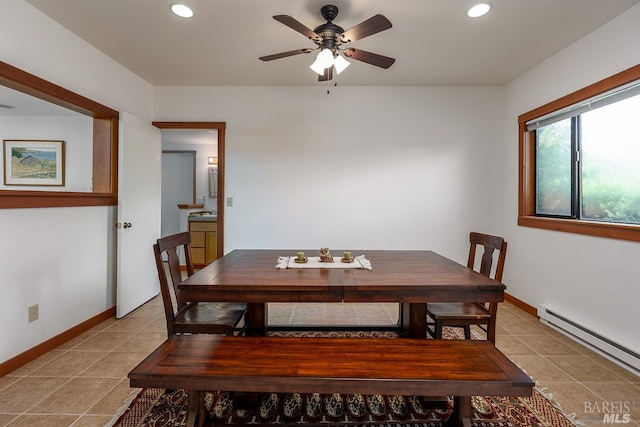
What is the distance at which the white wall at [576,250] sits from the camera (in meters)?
2.15


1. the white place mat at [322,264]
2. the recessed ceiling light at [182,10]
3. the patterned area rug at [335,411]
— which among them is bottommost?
the patterned area rug at [335,411]

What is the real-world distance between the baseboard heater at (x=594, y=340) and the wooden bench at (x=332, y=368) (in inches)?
59.1

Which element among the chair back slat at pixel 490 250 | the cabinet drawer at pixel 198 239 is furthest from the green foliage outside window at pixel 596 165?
the cabinet drawer at pixel 198 239

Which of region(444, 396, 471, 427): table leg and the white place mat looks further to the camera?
the white place mat

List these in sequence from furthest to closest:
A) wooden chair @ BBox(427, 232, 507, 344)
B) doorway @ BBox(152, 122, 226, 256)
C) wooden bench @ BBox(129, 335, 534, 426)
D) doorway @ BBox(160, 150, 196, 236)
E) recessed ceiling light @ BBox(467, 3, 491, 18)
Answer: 1. doorway @ BBox(160, 150, 196, 236)
2. doorway @ BBox(152, 122, 226, 256)
3. recessed ceiling light @ BBox(467, 3, 491, 18)
4. wooden chair @ BBox(427, 232, 507, 344)
5. wooden bench @ BBox(129, 335, 534, 426)

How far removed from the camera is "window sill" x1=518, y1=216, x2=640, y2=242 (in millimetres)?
2112

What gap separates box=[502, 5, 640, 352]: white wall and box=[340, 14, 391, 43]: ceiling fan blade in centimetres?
190

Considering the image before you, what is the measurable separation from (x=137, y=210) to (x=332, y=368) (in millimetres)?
2866

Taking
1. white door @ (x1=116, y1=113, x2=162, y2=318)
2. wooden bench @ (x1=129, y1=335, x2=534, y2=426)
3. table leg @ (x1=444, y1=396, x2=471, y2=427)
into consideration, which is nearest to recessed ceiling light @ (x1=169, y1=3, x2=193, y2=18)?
white door @ (x1=116, y1=113, x2=162, y2=318)

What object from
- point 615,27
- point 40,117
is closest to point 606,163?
point 615,27

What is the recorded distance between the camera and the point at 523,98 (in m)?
3.28

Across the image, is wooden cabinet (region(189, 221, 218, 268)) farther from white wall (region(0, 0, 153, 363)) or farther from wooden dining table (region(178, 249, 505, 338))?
wooden dining table (region(178, 249, 505, 338))

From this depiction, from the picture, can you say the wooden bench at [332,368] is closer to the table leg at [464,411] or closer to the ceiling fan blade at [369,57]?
the table leg at [464,411]

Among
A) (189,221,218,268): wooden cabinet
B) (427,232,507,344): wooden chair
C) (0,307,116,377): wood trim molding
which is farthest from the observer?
(189,221,218,268): wooden cabinet
